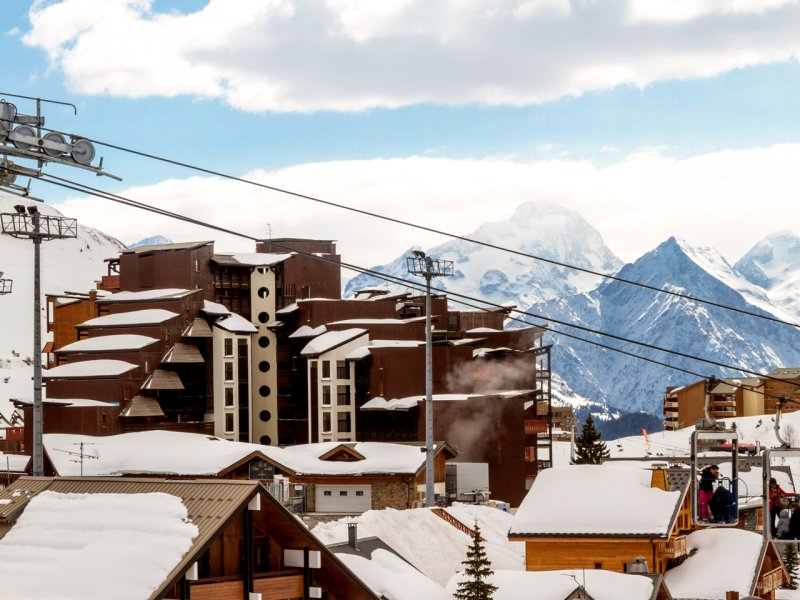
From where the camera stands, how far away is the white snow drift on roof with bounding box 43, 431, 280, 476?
274ft

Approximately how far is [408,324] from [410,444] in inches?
549

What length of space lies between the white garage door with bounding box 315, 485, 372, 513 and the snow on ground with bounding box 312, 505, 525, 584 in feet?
54.7

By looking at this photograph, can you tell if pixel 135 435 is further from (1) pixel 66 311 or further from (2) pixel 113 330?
(1) pixel 66 311

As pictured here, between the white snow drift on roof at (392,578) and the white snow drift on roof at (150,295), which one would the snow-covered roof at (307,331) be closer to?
the white snow drift on roof at (150,295)

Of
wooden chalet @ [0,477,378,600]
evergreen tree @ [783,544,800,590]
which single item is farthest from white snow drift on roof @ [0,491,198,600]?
evergreen tree @ [783,544,800,590]

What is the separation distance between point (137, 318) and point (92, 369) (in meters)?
7.05

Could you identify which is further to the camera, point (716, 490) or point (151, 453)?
point (151, 453)

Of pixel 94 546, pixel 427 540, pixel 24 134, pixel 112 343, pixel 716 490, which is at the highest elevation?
pixel 24 134

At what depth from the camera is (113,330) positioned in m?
100

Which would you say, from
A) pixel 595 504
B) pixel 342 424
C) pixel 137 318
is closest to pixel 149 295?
pixel 137 318

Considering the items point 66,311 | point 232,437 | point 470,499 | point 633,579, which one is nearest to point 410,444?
point 470,499

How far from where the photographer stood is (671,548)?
163ft

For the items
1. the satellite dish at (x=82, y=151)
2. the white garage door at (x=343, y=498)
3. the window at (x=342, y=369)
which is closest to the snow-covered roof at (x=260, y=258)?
the window at (x=342, y=369)

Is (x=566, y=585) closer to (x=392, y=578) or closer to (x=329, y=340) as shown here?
(x=392, y=578)
